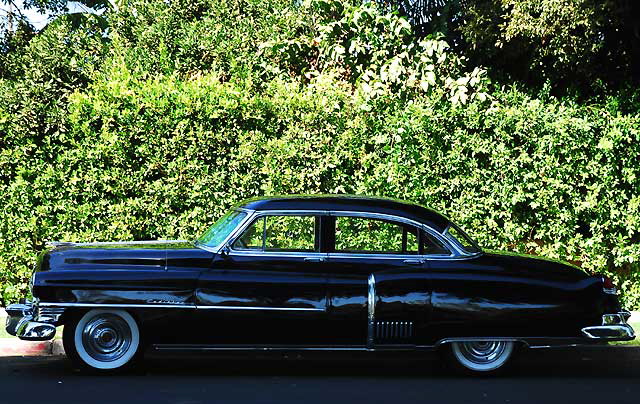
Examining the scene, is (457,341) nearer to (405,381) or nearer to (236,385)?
(405,381)

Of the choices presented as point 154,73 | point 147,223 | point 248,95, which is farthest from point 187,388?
point 154,73

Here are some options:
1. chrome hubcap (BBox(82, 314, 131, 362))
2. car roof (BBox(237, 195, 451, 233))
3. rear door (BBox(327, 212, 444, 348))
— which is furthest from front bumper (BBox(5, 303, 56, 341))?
rear door (BBox(327, 212, 444, 348))

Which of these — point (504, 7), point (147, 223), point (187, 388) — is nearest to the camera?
point (187, 388)

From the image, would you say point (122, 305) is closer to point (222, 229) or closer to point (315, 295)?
point (222, 229)

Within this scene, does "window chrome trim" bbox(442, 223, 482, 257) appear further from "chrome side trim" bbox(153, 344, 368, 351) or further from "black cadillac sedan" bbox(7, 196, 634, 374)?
"chrome side trim" bbox(153, 344, 368, 351)

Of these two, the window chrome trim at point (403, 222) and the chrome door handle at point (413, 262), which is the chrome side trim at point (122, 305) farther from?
the chrome door handle at point (413, 262)

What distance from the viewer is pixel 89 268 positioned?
8.78 metres

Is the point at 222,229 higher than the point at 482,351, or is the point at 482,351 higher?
the point at 222,229

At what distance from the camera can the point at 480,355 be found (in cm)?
912

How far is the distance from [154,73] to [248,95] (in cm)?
511

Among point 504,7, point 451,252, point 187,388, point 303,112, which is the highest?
point 504,7

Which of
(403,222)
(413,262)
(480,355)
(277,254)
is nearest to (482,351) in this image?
(480,355)

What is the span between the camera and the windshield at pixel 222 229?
8988 mm

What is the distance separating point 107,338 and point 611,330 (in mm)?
4492
